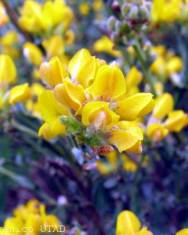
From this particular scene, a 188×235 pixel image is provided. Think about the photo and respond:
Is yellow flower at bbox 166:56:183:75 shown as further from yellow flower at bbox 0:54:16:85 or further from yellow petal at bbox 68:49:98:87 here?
yellow petal at bbox 68:49:98:87

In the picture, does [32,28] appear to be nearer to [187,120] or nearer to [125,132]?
[187,120]

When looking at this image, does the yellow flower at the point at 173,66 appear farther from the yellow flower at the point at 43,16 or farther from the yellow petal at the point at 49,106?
the yellow petal at the point at 49,106

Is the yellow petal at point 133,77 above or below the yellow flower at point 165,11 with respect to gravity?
below

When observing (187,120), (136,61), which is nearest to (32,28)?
(136,61)

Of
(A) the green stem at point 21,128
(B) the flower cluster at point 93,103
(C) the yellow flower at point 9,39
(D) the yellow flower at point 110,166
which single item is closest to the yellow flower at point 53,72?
(B) the flower cluster at point 93,103

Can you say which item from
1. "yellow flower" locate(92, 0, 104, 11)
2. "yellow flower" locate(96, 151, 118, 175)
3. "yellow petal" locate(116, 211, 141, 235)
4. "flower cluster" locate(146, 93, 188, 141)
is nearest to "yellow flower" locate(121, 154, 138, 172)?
"yellow flower" locate(96, 151, 118, 175)

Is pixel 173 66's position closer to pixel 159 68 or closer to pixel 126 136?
pixel 159 68
